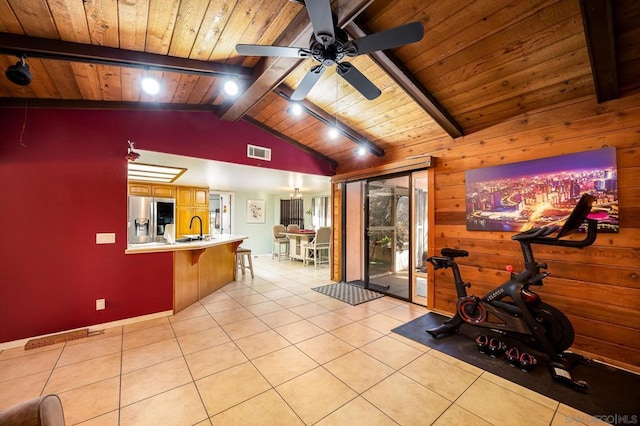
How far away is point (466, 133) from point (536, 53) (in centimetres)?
120

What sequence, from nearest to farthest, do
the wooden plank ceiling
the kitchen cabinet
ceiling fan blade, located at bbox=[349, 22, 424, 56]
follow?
1. ceiling fan blade, located at bbox=[349, 22, 424, 56]
2. the wooden plank ceiling
3. the kitchen cabinet

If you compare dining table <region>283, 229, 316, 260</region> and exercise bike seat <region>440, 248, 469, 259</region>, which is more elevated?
exercise bike seat <region>440, 248, 469, 259</region>

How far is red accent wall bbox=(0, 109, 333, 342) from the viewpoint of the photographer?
2645 mm

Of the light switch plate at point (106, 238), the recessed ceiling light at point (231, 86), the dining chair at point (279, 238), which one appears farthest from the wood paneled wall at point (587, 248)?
the dining chair at point (279, 238)

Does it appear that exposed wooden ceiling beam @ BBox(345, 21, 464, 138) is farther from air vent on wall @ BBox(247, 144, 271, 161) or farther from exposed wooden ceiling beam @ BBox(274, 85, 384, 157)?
air vent on wall @ BBox(247, 144, 271, 161)

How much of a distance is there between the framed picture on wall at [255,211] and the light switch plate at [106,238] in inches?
216

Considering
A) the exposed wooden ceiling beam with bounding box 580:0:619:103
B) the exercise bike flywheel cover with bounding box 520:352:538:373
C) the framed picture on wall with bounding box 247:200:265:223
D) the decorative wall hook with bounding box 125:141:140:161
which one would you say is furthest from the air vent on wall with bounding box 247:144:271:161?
the framed picture on wall with bounding box 247:200:265:223

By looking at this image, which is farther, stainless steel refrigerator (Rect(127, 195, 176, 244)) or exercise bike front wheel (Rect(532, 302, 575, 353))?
stainless steel refrigerator (Rect(127, 195, 176, 244))

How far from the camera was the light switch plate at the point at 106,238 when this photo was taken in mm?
3021

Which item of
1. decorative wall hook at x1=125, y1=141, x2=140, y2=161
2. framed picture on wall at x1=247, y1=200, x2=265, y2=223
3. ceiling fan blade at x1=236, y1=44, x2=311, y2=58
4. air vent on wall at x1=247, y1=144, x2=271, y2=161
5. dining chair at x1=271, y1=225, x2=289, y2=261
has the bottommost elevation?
dining chair at x1=271, y1=225, x2=289, y2=261

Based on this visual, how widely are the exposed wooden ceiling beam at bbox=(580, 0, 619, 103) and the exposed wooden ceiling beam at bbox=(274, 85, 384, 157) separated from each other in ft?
8.57

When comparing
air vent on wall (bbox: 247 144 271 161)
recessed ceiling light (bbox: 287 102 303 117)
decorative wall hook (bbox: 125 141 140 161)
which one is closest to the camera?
decorative wall hook (bbox: 125 141 140 161)

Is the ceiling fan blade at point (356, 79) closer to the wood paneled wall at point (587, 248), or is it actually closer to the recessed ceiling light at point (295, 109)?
the recessed ceiling light at point (295, 109)

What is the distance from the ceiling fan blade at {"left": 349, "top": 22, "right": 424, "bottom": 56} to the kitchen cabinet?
19.2 ft
